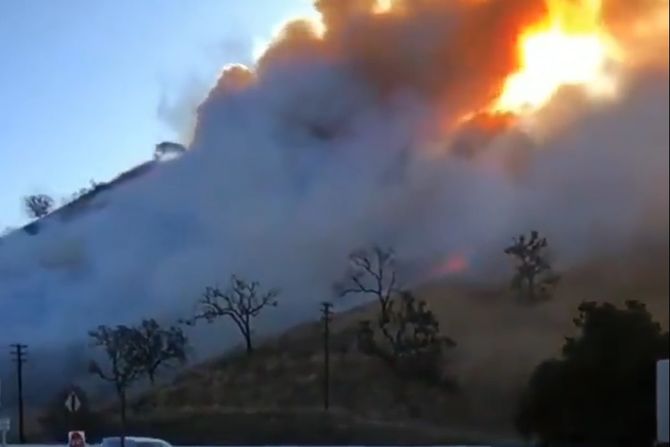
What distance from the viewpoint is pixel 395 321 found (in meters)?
10.7

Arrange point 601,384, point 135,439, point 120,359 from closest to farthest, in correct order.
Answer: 1. point 601,384
2. point 135,439
3. point 120,359

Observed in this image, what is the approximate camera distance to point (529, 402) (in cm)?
1045

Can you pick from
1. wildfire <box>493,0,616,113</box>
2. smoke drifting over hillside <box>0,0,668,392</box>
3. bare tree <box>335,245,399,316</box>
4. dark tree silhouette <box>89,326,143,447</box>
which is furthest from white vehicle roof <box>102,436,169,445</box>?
wildfire <box>493,0,616,113</box>

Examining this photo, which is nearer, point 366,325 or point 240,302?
point 366,325

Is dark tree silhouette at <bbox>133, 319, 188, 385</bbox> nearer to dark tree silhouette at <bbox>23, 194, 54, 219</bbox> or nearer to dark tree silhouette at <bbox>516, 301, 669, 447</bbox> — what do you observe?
dark tree silhouette at <bbox>23, 194, 54, 219</bbox>

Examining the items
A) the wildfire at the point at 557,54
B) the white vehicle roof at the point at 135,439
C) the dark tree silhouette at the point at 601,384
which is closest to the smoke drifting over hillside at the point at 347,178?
the wildfire at the point at 557,54

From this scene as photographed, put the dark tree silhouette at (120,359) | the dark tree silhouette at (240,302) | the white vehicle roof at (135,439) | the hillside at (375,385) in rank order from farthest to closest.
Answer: the dark tree silhouette at (120,359), the dark tree silhouette at (240,302), the white vehicle roof at (135,439), the hillside at (375,385)

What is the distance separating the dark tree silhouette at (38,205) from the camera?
445 inches

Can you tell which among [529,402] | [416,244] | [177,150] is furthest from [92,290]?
[529,402]

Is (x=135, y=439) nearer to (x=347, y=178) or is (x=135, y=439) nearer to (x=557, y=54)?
(x=347, y=178)

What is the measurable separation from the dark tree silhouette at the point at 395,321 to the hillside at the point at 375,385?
104mm

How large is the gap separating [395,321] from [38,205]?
344 centimetres

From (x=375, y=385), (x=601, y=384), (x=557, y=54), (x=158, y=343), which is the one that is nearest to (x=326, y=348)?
(x=375, y=385)

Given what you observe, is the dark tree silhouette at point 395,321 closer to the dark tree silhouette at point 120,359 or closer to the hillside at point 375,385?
the hillside at point 375,385
